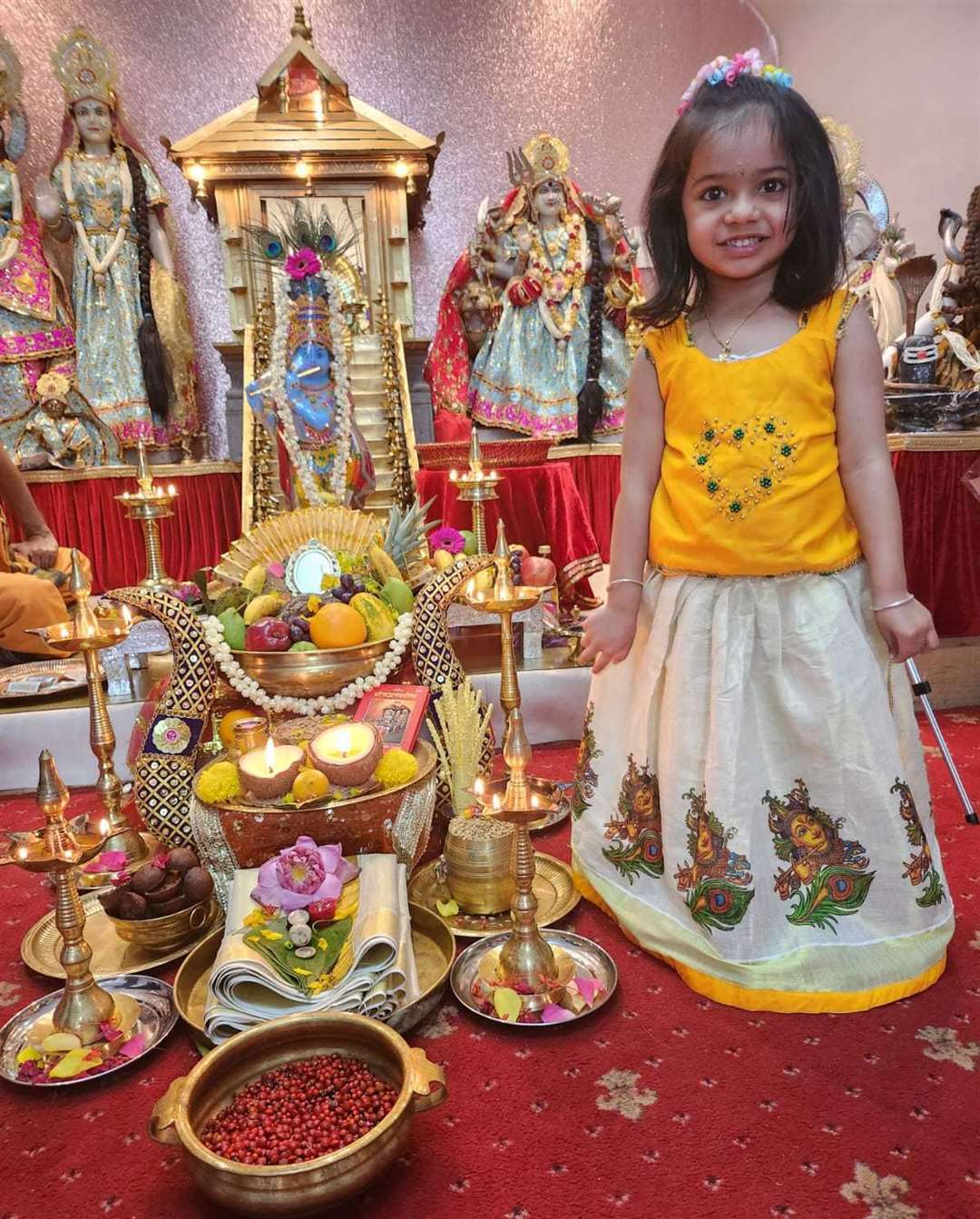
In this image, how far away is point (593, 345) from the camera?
5.67 metres

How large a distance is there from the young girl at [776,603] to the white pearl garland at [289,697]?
2.60 ft

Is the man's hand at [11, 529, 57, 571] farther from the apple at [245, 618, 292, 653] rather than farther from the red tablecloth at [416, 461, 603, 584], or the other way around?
the apple at [245, 618, 292, 653]

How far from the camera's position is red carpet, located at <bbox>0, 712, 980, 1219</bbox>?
1.19m

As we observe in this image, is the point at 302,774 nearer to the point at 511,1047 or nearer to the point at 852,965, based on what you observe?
the point at 511,1047

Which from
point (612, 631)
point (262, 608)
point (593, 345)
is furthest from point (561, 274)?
point (612, 631)

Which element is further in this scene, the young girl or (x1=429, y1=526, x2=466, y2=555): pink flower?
(x1=429, y1=526, x2=466, y2=555): pink flower

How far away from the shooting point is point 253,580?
2.50 meters

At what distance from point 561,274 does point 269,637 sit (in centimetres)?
412

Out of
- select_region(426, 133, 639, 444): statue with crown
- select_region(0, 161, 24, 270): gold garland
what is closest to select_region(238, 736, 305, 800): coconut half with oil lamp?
select_region(426, 133, 639, 444): statue with crown

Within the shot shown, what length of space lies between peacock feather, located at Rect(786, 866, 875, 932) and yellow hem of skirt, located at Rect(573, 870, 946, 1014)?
123 millimetres

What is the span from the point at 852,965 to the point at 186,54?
8068 millimetres

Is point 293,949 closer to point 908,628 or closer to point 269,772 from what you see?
point 269,772

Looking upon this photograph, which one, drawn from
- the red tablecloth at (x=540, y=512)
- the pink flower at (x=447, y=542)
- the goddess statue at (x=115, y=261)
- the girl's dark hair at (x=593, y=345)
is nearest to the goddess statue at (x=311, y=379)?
the red tablecloth at (x=540, y=512)

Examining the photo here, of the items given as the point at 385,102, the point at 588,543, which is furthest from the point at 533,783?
the point at 385,102
